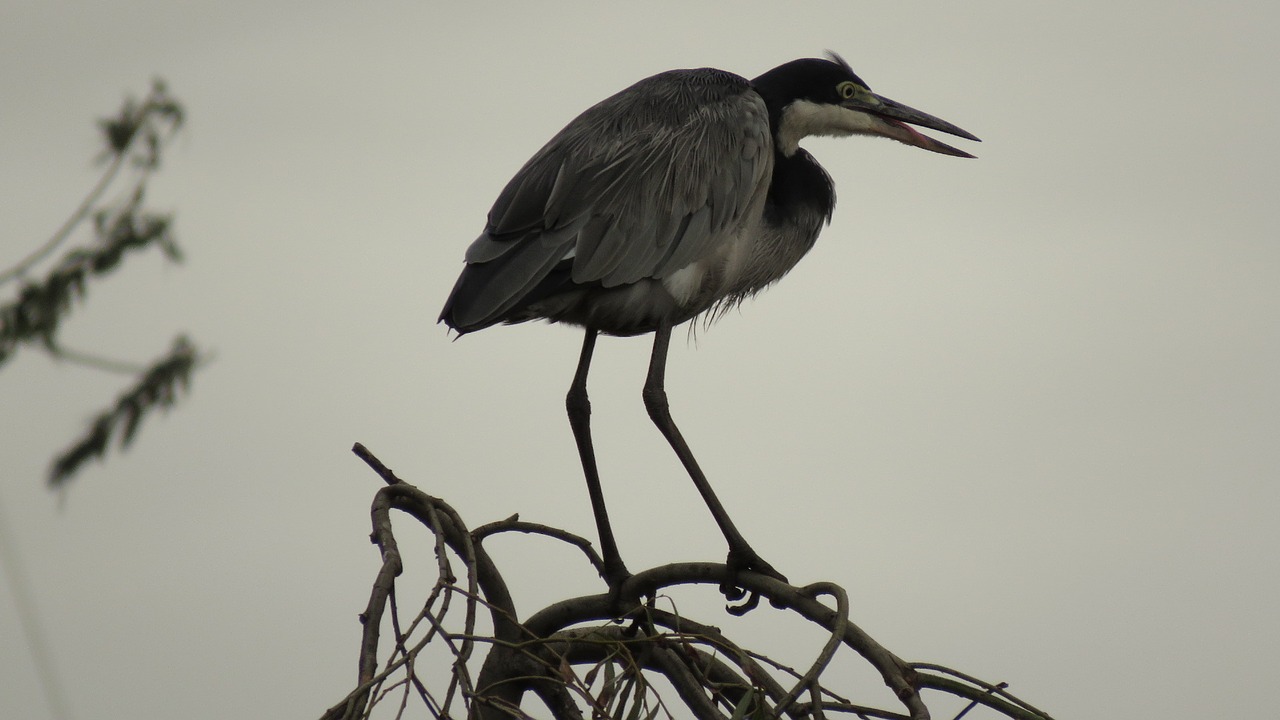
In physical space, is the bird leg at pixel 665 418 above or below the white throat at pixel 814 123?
below

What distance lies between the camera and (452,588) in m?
2.01

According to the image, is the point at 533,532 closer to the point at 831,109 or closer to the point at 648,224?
the point at 648,224

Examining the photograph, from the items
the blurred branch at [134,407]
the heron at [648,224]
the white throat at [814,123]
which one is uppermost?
the white throat at [814,123]

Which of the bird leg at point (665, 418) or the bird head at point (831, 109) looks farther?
the bird head at point (831, 109)

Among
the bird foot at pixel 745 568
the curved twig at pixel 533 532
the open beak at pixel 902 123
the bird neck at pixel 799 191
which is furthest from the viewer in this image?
the open beak at pixel 902 123

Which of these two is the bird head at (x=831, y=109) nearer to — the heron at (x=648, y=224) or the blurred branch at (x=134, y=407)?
the heron at (x=648, y=224)

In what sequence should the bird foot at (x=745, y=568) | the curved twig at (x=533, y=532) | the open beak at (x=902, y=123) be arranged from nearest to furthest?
1. the curved twig at (x=533, y=532)
2. the bird foot at (x=745, y=568)
3. the open beak at (x=902, y=123)

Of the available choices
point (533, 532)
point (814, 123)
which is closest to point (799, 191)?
point (814, 123)

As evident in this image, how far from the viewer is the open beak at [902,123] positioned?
4.64 meters

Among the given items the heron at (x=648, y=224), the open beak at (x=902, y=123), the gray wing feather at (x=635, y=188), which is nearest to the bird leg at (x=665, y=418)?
the heron at (x=648, y=224)

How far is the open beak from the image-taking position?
4.64 metres

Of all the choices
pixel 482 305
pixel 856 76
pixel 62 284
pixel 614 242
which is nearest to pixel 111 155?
pixel 62 284

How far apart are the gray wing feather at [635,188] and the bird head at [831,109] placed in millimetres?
214

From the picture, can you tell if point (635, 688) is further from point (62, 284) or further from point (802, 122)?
point (802, 122)
